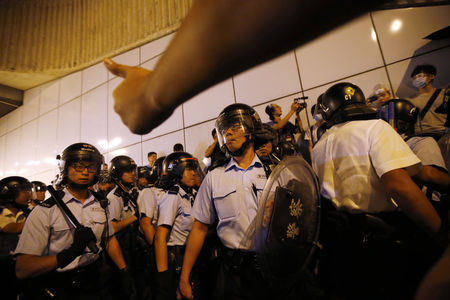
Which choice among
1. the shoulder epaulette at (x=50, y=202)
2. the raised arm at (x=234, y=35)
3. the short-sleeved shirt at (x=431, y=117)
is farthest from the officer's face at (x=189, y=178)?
the short-sleeved shirt at (x=431, y=117)

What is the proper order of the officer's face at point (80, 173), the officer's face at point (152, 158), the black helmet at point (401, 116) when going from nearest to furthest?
the officer's face at point (80, 173), the black helmet at point (401, 116), the officer's face at point (152, 158)

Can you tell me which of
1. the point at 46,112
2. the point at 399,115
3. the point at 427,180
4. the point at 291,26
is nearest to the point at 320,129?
the point at 399,115

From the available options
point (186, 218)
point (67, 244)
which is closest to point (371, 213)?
point (186, 218)

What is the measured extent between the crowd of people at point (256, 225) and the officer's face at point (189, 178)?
0.31 m

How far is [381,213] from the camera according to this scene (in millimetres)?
1607

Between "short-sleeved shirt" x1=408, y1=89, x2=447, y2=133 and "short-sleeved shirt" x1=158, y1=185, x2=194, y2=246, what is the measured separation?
359cm

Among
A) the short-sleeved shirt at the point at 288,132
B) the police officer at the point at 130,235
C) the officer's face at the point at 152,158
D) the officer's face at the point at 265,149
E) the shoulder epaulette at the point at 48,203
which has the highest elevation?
the officer's face at the point at 152,158

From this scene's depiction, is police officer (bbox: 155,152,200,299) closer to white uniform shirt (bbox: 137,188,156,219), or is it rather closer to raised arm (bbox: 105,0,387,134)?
white uniform shirt (bbox: 137,188,156,219)

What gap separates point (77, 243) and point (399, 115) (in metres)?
3.77

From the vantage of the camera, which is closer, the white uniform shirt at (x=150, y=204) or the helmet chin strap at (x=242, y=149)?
the helmet chin strap at (x=242, y=149)

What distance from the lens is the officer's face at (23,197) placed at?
355 centimetres

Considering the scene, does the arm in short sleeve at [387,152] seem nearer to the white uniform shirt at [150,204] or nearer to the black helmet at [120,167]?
the white uniform shirt at [150,204]

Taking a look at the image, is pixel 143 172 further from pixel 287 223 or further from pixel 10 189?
pixel 287 223

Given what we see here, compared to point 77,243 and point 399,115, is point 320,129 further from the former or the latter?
point 77,243
